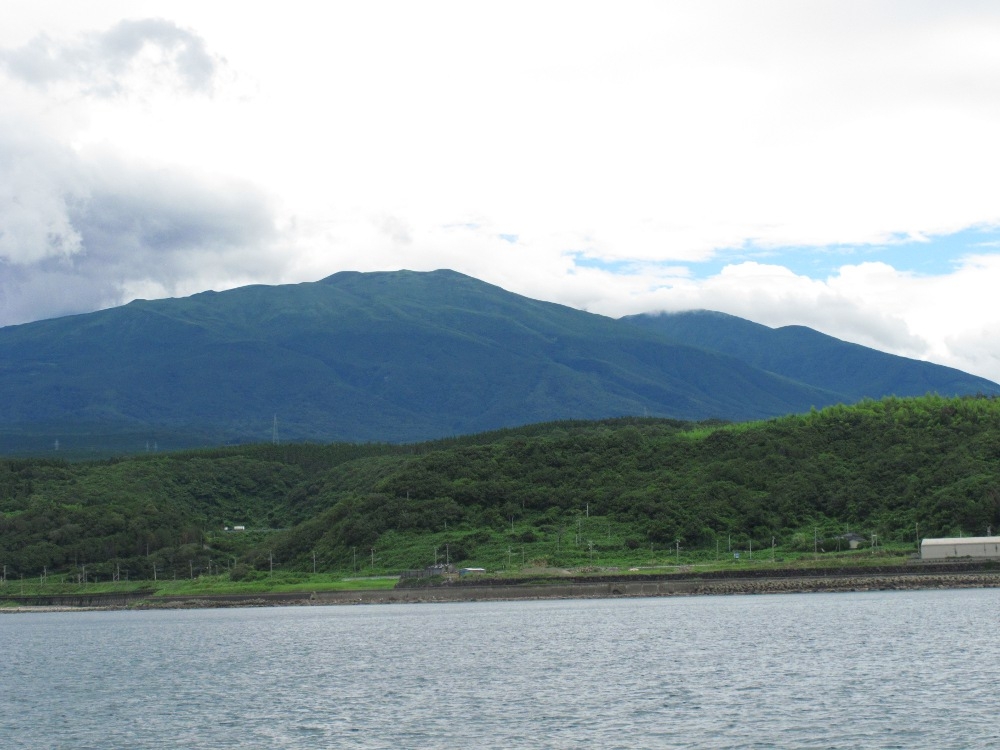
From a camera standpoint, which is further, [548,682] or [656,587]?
[656,587]

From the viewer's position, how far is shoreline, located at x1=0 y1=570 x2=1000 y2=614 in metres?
111

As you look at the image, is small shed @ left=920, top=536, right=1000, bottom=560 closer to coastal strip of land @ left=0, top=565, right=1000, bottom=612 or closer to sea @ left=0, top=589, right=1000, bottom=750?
coastal strip of land @ left=0, top=565, right=1000, bottom=612

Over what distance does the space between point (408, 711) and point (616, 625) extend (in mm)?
39046

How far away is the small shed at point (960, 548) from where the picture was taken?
4464 inches

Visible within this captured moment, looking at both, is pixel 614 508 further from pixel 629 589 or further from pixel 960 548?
pixel 960 548

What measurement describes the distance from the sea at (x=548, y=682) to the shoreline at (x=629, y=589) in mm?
10829

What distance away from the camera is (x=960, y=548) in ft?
376

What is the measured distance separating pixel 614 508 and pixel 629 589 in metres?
34.9

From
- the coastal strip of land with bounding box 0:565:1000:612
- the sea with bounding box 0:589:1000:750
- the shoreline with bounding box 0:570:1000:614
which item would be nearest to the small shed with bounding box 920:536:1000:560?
the coastal strip of land with bounding box 0:565:1000:612

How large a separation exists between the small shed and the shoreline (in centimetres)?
262

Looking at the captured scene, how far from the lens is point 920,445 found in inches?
6053

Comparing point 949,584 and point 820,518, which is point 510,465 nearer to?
point 820,518

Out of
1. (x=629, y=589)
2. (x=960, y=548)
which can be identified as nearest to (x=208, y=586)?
(x=629, y=589)

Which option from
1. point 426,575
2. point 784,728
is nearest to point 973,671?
point 784,728
